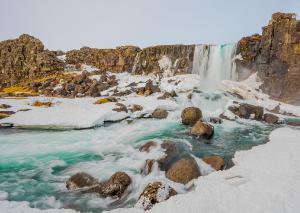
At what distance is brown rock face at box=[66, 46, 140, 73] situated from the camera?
54.0m

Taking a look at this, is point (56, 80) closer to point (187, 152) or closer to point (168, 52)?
point (168, 52)

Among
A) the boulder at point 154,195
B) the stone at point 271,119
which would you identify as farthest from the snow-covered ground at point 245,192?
the stone at point 271,119

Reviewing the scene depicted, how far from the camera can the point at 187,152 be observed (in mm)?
12891

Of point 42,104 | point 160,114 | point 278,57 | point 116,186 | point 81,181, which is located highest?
point 278,57

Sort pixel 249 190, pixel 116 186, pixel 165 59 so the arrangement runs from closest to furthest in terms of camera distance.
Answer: pixel 249 190
pixel 116 186
pixel 165 59

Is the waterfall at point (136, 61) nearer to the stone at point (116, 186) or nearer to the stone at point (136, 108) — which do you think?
the stone at point (136, 108)

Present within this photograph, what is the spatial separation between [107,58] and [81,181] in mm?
50670

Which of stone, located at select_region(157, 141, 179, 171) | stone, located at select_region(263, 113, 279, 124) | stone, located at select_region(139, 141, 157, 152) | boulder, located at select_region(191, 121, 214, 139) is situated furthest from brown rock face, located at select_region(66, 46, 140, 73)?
A: stone, located at select_region(157, 141, 179, 171)

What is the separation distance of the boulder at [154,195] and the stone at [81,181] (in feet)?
9.13

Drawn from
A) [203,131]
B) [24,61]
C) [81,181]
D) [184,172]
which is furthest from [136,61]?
[184,172]

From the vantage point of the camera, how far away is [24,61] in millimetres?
62469

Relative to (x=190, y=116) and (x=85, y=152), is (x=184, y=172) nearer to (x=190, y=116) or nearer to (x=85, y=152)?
(x=85, y=152)

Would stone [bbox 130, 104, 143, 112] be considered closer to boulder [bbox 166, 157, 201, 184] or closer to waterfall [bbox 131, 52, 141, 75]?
boulder [bbox 166, 157, 201, 184]

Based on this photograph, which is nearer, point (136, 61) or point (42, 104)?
point (42, 104)
